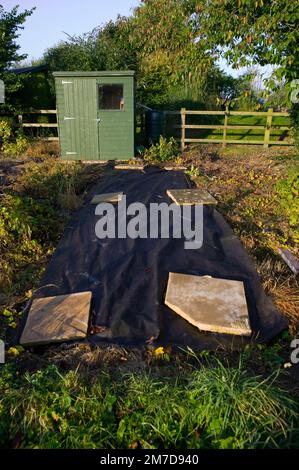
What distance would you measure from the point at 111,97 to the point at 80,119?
3.15 feet

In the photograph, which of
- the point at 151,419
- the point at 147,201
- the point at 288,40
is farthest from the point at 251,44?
the point at 151,419

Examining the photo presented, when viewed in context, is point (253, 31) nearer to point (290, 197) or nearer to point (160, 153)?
point (290, 197)

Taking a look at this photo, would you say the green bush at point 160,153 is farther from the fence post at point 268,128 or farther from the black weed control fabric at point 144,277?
the black weed control fabric at point 144,277

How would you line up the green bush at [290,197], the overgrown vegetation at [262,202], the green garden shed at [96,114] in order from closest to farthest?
1. the overgrown vegetation at [262,202]
2. the green bush at [290,197]
3. the green garden shed at [96,114]

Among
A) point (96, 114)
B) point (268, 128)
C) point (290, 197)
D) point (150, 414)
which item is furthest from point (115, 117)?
point (150, 414)

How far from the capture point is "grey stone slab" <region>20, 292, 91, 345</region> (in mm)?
2930

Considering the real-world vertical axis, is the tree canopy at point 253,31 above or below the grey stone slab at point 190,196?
above

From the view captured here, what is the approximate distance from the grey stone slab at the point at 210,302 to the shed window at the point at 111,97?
20.8 feet

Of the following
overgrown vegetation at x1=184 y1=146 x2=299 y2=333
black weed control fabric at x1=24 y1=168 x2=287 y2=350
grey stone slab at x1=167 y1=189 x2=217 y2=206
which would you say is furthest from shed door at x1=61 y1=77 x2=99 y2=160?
black weed control fabric at x1=24 y1=168 x2=287 y2=350

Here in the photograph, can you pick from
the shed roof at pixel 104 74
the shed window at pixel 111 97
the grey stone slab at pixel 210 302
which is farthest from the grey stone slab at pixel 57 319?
the shed roof at pixel 104 74

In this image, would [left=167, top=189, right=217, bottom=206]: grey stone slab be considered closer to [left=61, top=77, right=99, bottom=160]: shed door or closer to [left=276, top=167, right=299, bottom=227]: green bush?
[left=276, top=167, right=299, bottom=227]: green bush

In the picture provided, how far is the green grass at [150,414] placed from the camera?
1.90m

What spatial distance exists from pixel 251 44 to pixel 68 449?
5.92 meters

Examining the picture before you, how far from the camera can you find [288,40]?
516 centimetres
